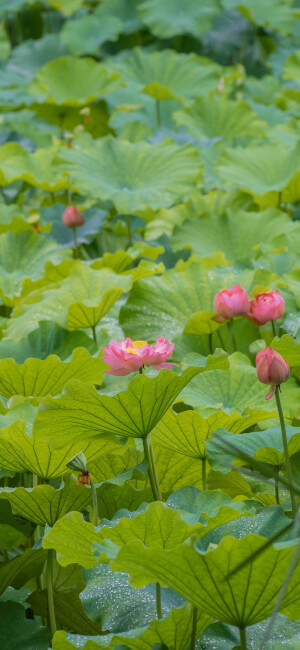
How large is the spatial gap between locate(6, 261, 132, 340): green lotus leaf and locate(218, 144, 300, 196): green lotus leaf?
0.67 m

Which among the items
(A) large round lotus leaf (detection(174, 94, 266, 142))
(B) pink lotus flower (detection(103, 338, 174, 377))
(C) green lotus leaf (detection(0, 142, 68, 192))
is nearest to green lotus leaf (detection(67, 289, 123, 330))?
(B) pink lotus flower (detection(103, 338, 174, 377))

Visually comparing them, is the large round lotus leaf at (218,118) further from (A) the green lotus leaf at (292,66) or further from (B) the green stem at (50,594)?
(B) the green stem at (50,594)

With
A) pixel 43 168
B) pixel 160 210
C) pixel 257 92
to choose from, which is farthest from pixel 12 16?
pixel 160 210

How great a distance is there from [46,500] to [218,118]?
2129 mm

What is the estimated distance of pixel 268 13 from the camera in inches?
166

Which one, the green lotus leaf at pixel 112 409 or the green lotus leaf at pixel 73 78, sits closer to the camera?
the green lotus leaf at pixel 112 409

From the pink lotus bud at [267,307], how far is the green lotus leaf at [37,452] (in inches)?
13.5

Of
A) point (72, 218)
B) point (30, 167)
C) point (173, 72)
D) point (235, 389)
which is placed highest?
point (235, 389)

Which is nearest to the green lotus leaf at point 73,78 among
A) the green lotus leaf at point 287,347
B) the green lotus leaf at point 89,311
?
the green lotus leaf at point 89,311

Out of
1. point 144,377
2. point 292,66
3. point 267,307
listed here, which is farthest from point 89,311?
point 292,66

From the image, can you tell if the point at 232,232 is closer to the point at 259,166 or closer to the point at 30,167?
the point at 259,166

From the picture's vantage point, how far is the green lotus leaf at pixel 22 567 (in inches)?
43.8

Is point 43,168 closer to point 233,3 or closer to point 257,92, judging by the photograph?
point 257,92

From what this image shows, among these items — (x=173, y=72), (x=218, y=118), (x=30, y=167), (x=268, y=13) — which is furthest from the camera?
(x=268, y=13)
